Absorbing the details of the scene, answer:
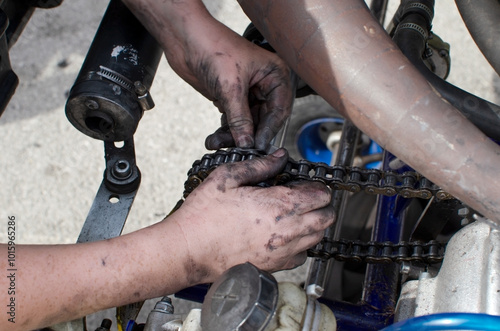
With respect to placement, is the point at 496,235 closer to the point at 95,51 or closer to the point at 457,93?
the point at 457,93

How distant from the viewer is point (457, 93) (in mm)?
1066

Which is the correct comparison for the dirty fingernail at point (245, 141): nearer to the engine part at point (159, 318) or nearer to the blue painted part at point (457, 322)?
the engine part at point (159, 318)

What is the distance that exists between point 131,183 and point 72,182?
1034 mm

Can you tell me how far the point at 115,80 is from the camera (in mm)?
1122

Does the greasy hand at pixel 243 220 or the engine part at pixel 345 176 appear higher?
the engine part at pixel 345 176

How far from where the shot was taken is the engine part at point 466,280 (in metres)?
0.78

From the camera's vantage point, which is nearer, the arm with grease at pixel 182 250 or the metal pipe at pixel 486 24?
the arm with grease at pixel 182 250

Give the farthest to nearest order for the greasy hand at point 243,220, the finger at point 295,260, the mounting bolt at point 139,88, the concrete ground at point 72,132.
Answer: the concrete ground at point 72,132 < the mounting bolt at point 139,88 < the finger at point 295,260 < the greasy hand at point 243,220

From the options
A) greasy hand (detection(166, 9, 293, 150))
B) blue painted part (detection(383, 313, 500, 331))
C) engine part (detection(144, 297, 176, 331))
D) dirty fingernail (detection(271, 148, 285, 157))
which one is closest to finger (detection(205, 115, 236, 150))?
greasy hand (detection(166, 9, 293, 150))

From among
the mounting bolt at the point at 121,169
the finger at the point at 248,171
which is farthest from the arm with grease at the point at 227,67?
the mounting bolt at the point at 121,169

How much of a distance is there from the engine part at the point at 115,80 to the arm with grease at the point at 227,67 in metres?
0.04

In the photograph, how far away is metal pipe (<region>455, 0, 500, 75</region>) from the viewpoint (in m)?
1.11

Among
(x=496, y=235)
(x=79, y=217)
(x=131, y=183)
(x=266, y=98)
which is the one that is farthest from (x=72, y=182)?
(x=496, y=235)

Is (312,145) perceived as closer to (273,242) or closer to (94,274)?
(273,242)
